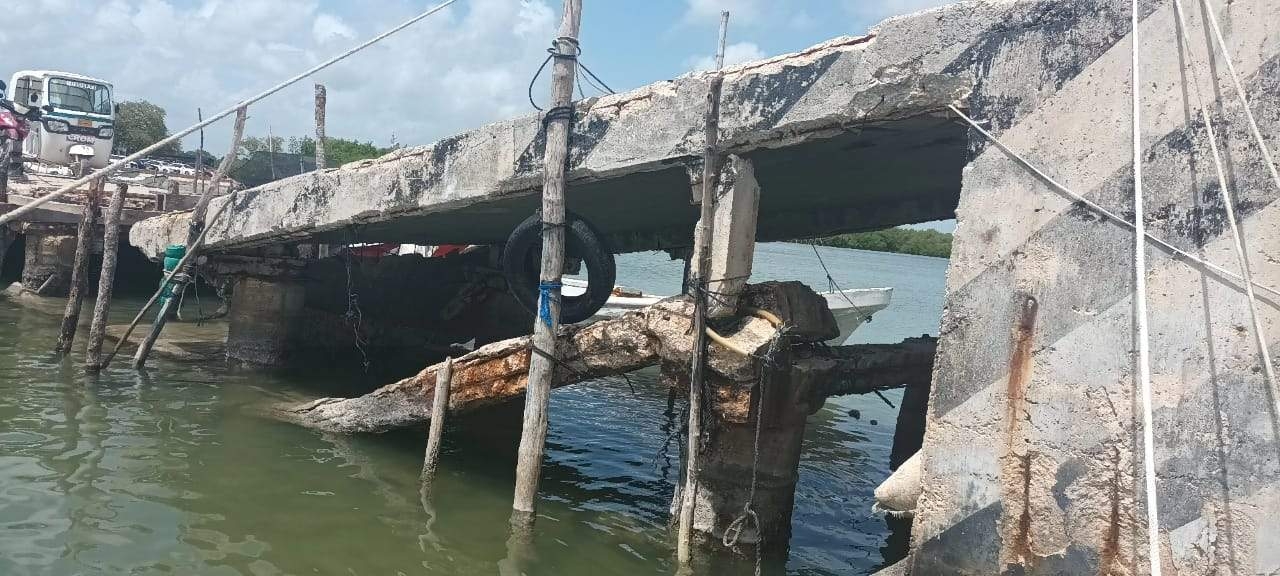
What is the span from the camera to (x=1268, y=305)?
3.69 meters

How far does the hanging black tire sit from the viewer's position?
670 cm

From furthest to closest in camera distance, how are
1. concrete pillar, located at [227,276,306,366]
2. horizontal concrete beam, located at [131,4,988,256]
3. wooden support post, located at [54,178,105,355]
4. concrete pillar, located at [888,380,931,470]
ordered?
1. wooden support post, located at [54,178,105,355]
2. concrete pillar, located at [227,276,306,366]
3. concrete pillar, located at [888,380,931,470]
4. horizontal concrete beam, located at [131,4,988,256]

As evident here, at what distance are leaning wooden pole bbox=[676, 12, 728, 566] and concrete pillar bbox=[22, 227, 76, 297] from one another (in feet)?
53.7

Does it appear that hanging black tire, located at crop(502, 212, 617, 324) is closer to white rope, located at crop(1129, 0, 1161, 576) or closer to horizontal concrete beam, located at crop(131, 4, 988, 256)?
horizontal concrete beam, located at crop(131, 4, 988, 256)

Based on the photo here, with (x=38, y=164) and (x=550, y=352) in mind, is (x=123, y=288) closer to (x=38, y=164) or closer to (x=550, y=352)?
(x=38, y=164)

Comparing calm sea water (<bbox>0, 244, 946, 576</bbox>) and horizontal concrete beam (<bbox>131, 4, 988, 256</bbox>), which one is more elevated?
horizontal concrete beam (<bbox>131, 4, 988, 256</bbox>)

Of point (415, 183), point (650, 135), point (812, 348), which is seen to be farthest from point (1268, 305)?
point (415, 183)

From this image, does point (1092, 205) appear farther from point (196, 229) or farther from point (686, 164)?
point (196, 229)

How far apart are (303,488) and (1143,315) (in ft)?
20.4

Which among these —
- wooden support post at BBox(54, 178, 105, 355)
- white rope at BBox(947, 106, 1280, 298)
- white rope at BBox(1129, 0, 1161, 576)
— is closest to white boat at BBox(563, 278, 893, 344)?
wooden support post at BBox(54, 178, 105, 355)

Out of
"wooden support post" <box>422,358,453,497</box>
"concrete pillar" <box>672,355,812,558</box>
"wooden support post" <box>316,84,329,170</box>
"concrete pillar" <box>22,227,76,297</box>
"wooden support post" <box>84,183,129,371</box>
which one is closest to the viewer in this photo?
"concrete pillar" <box>672,355,812,558</box>

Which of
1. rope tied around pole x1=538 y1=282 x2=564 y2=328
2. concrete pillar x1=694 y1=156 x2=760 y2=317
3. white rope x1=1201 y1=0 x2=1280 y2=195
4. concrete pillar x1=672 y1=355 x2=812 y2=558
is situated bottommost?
concrete pillar x1=672 y1=355 x2=812 y2=558

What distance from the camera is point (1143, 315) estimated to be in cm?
347

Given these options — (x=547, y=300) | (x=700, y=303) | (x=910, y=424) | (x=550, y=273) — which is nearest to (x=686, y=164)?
(x=700, y=303)
